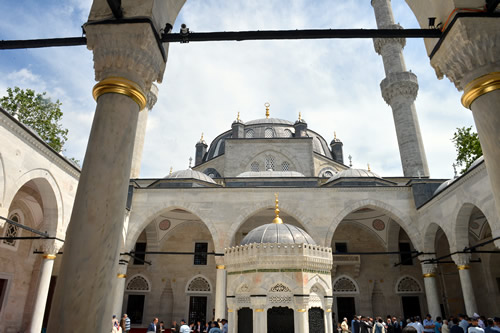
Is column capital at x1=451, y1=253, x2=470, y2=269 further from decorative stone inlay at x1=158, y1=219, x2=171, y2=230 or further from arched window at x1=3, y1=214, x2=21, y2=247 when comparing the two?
arched window at x1=3, y1=214, x2=21, y2=247

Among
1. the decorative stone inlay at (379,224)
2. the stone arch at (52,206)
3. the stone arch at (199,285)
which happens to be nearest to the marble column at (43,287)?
the stone arch at (52,206)

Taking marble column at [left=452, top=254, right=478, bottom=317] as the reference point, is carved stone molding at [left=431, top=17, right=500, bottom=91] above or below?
above

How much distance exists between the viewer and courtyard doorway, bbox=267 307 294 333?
4.88 m

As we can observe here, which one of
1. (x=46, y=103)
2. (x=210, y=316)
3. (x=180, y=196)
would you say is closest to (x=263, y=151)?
(x=180, y=196)

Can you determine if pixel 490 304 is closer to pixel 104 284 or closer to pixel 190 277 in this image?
pixel 190 277

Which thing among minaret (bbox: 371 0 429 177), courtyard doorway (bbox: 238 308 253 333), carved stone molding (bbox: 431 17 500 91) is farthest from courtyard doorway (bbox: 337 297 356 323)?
carved stone molding (bbox: 431 17 500 91)

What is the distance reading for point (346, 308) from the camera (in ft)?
47.2

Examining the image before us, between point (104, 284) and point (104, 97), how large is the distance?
147 cm

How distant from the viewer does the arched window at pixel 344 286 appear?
14.6m

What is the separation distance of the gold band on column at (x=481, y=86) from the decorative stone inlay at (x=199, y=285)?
44.5 ft

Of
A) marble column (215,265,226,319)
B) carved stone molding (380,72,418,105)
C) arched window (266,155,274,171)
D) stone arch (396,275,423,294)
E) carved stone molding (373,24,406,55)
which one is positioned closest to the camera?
marble column (215,265,226,319)

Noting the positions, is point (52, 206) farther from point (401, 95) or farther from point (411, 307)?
point (401, 95)

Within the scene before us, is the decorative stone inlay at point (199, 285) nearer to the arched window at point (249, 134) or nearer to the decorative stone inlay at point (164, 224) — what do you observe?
the decorative stone inlay at point (164, 224)

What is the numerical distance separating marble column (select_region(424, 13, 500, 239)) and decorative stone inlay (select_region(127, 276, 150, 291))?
14436 millimetres
